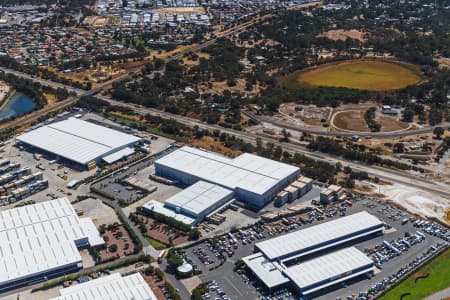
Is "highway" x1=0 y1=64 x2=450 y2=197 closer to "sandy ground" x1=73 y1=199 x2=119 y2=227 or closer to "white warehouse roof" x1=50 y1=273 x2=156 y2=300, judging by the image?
"sandy ground" x1=73 y1=199 x2=119 y2=227

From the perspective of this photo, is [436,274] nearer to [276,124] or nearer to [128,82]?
[276,124]

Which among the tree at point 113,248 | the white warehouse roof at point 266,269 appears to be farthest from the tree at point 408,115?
the tree at point 113,248

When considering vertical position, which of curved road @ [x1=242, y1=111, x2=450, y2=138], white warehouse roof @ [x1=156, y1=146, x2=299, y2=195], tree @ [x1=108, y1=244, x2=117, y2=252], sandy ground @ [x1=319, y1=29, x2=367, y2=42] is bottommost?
tree @ [x1=108, y1=244, x2=117, y2=252]

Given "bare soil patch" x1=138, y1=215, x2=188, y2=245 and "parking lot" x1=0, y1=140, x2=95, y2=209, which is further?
"parking lot" x1=0, y1=140, x2=95, y2=209

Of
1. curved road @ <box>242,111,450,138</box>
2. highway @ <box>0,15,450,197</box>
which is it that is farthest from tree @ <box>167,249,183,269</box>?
curved road @ <box>242,111,450,138</box>

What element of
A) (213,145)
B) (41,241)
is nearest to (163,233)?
(41,241)

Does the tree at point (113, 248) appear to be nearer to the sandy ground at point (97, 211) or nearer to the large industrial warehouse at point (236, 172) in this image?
the sandy ground at point (97, 211)

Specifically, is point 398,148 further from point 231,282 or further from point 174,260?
point 174,260
